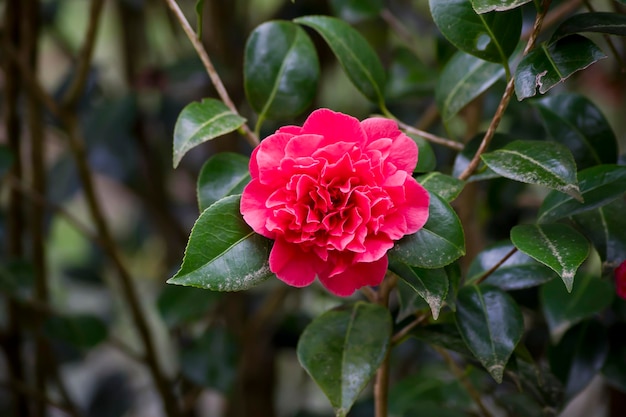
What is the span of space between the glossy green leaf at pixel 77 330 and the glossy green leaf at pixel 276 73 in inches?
21.7

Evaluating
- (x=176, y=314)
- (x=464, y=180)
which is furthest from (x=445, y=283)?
(x=176, y=314)

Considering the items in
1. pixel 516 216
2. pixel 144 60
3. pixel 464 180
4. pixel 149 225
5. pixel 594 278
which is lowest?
pixel 149 225

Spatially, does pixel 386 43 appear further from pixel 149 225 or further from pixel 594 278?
pixel 594 278

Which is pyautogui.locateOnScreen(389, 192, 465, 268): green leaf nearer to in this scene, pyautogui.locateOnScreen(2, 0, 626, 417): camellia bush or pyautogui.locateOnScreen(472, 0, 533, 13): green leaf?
pyautogui.locateOnScreen(2, 0, 626, 417): camellia bush

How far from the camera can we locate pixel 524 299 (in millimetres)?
905

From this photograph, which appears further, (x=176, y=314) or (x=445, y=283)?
(x=176, y=314)

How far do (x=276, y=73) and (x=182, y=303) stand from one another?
1.57ft

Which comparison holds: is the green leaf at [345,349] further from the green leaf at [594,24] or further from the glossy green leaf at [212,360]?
the glossy green leaf at [212,360]

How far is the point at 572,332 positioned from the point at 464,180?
1.04 ft

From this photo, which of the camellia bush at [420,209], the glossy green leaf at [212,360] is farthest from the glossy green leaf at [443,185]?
the glossy green leaf at [212,360]

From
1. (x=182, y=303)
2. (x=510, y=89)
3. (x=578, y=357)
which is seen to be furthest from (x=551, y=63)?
(x=182, y=303)

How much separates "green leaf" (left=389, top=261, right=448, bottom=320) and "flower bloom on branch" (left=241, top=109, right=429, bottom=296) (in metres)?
0.03

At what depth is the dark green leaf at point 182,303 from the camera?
1.03m

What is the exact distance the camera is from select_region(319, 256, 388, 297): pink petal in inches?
19.5
